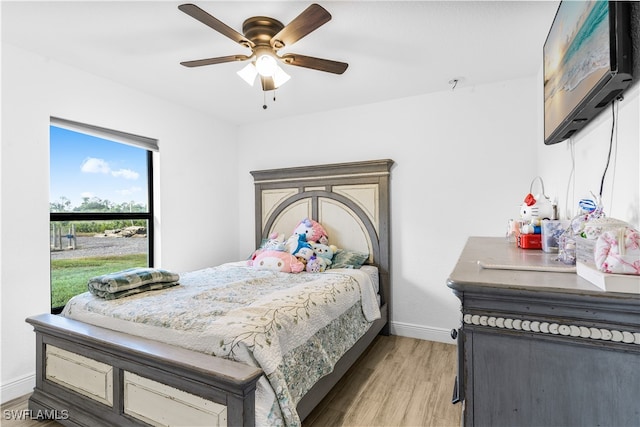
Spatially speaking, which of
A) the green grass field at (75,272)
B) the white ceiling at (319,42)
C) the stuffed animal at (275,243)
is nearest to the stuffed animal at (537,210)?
the white ceiling at (319,42)

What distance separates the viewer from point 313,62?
205 cm

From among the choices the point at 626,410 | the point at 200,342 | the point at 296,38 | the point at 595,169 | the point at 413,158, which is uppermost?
the point at 296,38

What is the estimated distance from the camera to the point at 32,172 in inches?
93.4

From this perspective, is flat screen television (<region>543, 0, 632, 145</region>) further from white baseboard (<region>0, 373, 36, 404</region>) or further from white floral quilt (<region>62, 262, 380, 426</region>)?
white baseboard (<region>0, 373, 36, 404</region>)

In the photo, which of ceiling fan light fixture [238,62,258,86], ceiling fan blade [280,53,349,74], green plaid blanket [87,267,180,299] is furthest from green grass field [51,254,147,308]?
ceiling fan blade [280,53,349,74]

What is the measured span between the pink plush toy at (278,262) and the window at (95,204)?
1.21 m

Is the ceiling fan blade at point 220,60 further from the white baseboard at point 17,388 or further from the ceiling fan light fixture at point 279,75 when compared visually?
the white baseboard at point 17,388

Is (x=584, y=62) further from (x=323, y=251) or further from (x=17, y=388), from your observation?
(x=17, y=388)

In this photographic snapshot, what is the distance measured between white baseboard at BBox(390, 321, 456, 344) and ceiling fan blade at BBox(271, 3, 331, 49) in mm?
2809

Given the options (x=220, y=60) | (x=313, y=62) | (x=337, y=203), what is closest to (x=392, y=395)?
(x=337, y=203)

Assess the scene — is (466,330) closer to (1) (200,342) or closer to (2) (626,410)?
(2) (626,410)

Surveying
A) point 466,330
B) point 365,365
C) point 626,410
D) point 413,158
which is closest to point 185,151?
point 413,158

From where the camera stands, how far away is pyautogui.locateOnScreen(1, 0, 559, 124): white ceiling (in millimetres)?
1881

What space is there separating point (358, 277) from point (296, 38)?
196cm
